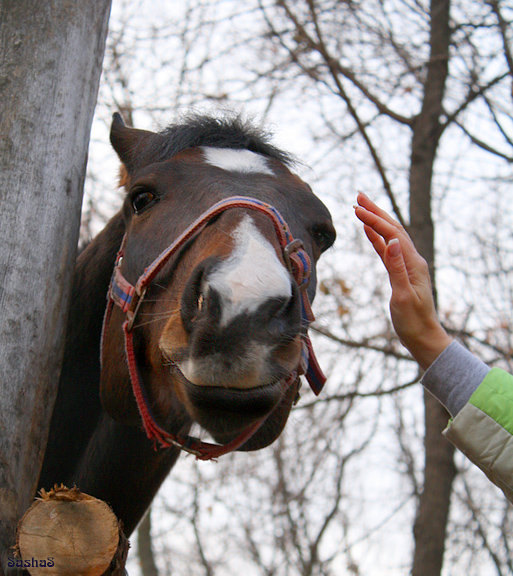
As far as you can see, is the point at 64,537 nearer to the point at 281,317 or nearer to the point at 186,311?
the point at 186,311

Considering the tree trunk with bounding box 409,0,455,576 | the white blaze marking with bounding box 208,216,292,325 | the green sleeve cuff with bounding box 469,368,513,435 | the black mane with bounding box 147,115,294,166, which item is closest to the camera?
the white blaze marking with bounding box 208,216,292,325

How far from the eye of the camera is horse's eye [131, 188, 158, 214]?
8.57 ft

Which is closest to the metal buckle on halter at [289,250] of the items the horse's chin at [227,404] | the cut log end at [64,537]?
the horse's chin at [227,404]

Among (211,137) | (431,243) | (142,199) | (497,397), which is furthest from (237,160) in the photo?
(431,243)

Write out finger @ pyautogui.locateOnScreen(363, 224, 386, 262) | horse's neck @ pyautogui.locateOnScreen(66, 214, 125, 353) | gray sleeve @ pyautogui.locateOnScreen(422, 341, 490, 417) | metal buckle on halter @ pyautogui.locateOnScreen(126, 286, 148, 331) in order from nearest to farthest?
gray sleeve @ pyautogui.locateOnScreen(422, 341, 490, 417)
finger @ pyautogui.locateOnScreen(363, 224, 386, 262)
metal buckle on halter @ pyautogui.locateOnScreen(126, 286, 148, 331)
horse's neck @ pyautogui.locateOnScreen(66, 214, 125, 353)

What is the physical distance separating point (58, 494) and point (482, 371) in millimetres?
1367

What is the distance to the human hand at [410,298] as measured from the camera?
221cm

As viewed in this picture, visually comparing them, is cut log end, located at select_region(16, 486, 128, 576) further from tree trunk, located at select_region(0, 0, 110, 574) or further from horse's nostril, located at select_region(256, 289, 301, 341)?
horse's nostril, located at select_region(256, 289, 301, 341)

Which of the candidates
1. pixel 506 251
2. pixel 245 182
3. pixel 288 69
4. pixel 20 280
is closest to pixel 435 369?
pixel 245 182

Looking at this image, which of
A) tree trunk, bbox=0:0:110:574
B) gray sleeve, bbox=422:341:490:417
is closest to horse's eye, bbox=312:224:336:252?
gray sleeve, bbox=422:341:490:417

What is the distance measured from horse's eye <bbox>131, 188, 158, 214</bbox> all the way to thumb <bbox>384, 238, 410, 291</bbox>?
3.22 ft

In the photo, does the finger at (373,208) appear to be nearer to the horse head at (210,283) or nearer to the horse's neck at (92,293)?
the horse head at (210,283)

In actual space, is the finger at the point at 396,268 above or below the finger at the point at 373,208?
below

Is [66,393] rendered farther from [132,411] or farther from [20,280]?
[20,280]
